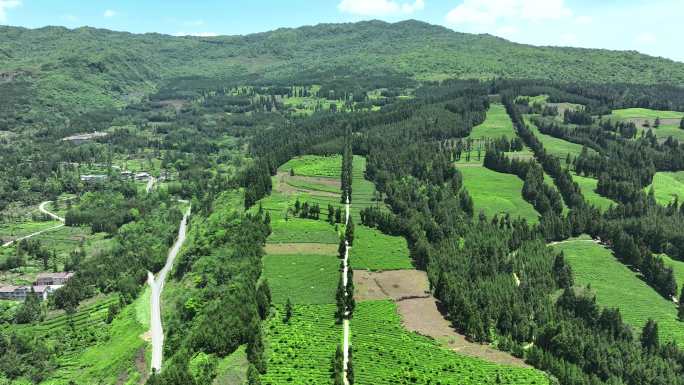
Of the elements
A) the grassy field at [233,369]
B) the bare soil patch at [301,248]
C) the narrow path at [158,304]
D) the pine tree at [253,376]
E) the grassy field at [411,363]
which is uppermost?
the bare soil patch at [301,248]

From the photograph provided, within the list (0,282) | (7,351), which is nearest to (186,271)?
(7,351)

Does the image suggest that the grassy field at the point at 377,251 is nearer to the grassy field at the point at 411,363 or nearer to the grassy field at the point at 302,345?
the grassy field at the point at 302,345

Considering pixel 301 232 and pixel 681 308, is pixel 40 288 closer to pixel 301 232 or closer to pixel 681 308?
pixel 301 232

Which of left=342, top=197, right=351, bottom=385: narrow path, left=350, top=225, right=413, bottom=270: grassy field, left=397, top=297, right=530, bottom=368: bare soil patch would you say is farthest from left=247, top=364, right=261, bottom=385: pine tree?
left=350, top=225, right=413, bottom=270: grassy field

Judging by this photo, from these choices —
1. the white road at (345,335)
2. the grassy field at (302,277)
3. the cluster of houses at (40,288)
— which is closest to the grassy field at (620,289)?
the white road at (345,335)

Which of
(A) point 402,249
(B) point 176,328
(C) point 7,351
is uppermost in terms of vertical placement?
(A) point 402,249

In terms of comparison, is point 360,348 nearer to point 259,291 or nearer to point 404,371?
point 404,371
